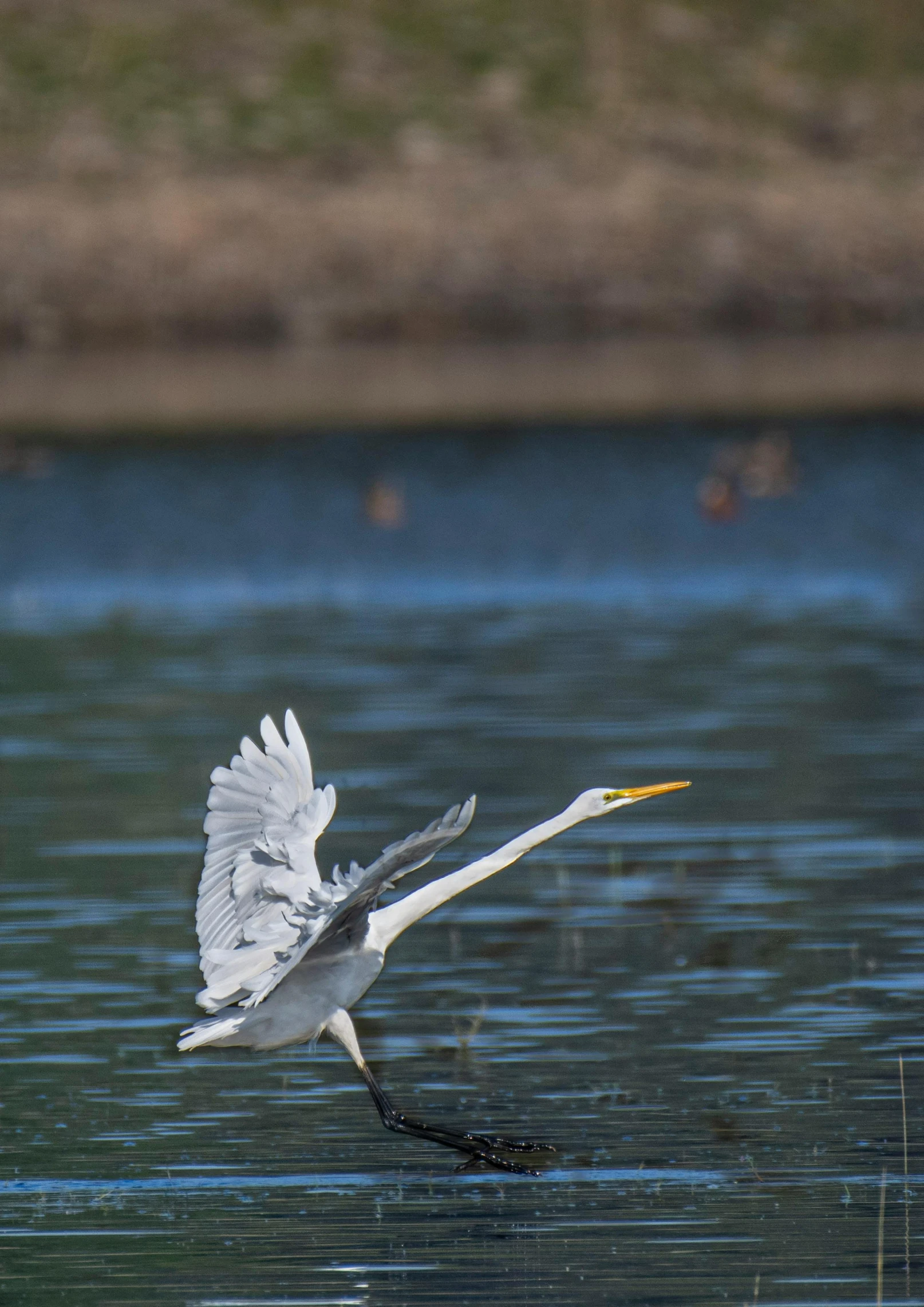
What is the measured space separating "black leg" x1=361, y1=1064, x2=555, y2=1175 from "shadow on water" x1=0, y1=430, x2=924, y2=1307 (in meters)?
0.08

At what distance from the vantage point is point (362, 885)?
7.93 metres

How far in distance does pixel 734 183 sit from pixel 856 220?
3.34 m

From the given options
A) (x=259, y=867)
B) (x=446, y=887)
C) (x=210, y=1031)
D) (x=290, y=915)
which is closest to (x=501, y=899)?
(x=446, y=887)

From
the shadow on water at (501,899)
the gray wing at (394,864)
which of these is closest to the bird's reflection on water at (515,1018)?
the shadow on water at (501,899)

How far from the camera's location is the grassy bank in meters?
45.4

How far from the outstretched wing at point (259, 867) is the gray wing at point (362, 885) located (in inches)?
1.1

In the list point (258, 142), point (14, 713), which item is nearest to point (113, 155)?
point (258, 142)

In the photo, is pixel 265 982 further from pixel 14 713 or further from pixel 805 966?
pixel 14 713

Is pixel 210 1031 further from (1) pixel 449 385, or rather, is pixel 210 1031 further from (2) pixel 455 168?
(2) pixel 455 168

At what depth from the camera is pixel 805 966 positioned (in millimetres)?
10836

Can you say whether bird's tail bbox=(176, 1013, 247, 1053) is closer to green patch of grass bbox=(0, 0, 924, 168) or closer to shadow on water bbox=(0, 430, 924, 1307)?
shadow on water bbox=(0, 430, 924, 1307)

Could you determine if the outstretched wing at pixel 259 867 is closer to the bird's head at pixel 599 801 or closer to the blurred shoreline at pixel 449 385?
the bird's head at pixel 599 801

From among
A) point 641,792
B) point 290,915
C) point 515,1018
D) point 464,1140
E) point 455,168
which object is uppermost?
point 455,168

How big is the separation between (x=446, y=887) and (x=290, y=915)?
21.3 inches
